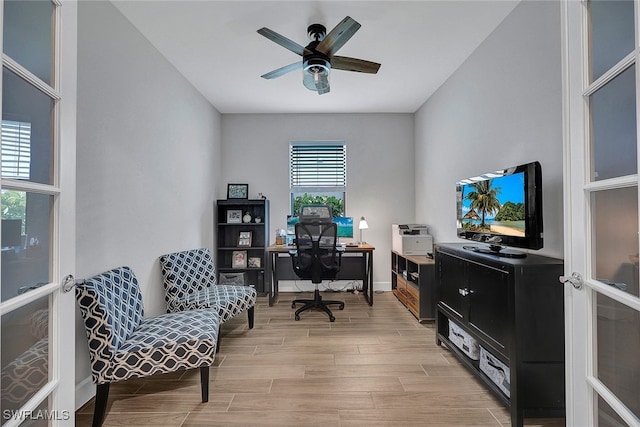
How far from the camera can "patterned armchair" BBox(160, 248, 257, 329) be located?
2.56 metres

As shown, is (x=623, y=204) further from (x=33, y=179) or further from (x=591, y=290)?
(x=33, y=179)

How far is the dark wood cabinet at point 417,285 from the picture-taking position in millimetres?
3113

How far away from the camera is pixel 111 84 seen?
2068mm

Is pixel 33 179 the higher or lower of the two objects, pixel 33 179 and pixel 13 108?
the lower

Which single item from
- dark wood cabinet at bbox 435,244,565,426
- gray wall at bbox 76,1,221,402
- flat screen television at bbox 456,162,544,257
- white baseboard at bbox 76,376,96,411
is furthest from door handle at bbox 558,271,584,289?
white baseboard at bbox 76,376,96,411

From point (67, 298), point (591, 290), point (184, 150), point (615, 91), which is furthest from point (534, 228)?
point (184, 150)

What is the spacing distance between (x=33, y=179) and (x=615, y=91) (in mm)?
2039

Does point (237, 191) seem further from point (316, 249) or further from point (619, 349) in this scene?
point (619, 349)

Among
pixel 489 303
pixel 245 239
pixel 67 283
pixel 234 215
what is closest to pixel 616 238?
pixel 489 303

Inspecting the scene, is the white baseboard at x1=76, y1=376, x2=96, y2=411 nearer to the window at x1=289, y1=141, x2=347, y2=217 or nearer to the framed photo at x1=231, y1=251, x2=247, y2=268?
the framed photo at x1=231, y1=251, x2=247, y2=268

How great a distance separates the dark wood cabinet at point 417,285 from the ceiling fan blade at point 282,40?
2.32 meters

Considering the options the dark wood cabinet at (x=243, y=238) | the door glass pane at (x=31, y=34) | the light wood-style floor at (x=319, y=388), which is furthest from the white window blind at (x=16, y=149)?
the dark wood cabinet at (x=243, y=238)

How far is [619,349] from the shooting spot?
99cm

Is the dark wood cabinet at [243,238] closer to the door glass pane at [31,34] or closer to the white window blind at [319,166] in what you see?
the white window blind at [319,166]
